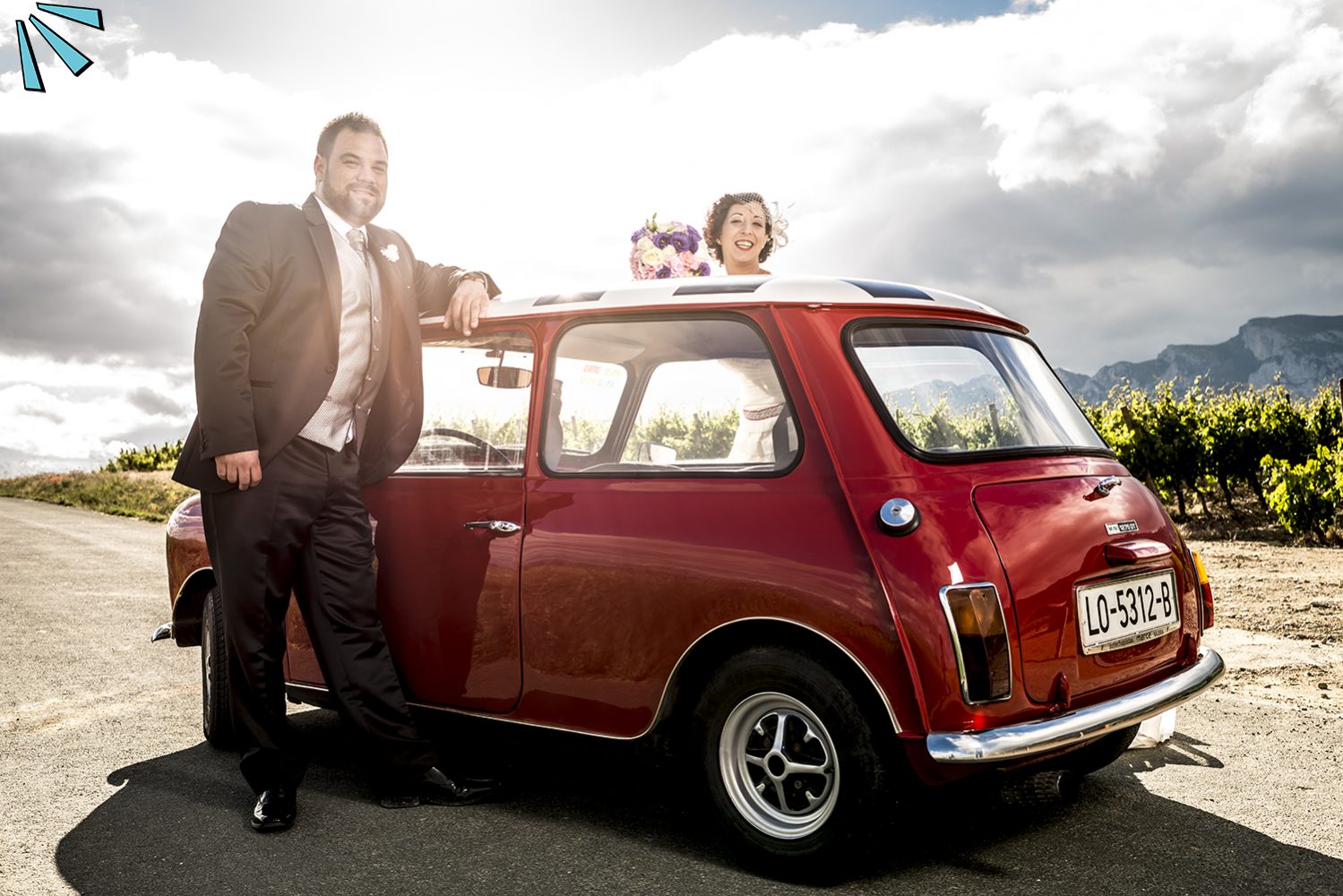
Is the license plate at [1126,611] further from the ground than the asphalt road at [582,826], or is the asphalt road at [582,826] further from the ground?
the license plate at [1126,611]

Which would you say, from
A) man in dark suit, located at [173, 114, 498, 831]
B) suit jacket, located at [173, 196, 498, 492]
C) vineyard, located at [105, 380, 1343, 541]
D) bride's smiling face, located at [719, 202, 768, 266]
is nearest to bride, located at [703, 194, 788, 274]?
bride's smiling face, located at [719, 202, 768, 266]

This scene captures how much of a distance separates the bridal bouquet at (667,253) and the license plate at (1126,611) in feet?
11.4

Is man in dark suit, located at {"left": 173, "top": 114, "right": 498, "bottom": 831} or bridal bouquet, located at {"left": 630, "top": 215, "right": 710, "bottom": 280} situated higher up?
bridal bouquet, located at {"left": 630, "top": 215, "right": 710, "bottom": 280}

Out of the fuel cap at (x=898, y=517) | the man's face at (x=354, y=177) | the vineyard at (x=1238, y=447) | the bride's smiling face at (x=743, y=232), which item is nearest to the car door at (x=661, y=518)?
the fuel cap at (x=898, y=517)

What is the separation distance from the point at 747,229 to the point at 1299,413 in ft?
35.5

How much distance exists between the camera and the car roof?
369 centimetres

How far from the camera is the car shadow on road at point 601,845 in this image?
343 cm

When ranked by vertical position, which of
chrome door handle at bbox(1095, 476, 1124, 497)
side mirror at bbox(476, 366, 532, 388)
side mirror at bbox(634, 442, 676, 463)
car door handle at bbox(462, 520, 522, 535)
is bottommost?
car door handle at bbox(462, 520, 522, 535)

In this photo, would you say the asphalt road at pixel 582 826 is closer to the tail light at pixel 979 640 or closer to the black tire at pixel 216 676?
the black tire at pixel 216 676

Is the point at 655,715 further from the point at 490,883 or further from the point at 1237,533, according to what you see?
the point at 1237,533

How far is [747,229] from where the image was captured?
6.47 metres

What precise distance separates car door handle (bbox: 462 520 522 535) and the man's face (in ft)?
4.12

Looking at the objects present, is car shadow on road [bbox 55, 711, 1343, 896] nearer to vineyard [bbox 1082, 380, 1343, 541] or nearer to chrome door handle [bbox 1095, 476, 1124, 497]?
chrome door handle [bbox 1095, 476, 1124, 497]

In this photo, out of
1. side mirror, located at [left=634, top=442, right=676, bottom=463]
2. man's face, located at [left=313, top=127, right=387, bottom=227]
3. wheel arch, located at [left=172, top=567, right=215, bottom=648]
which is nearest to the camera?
side mirror, located at [left=634, top=442, right=676, bottom=463]
